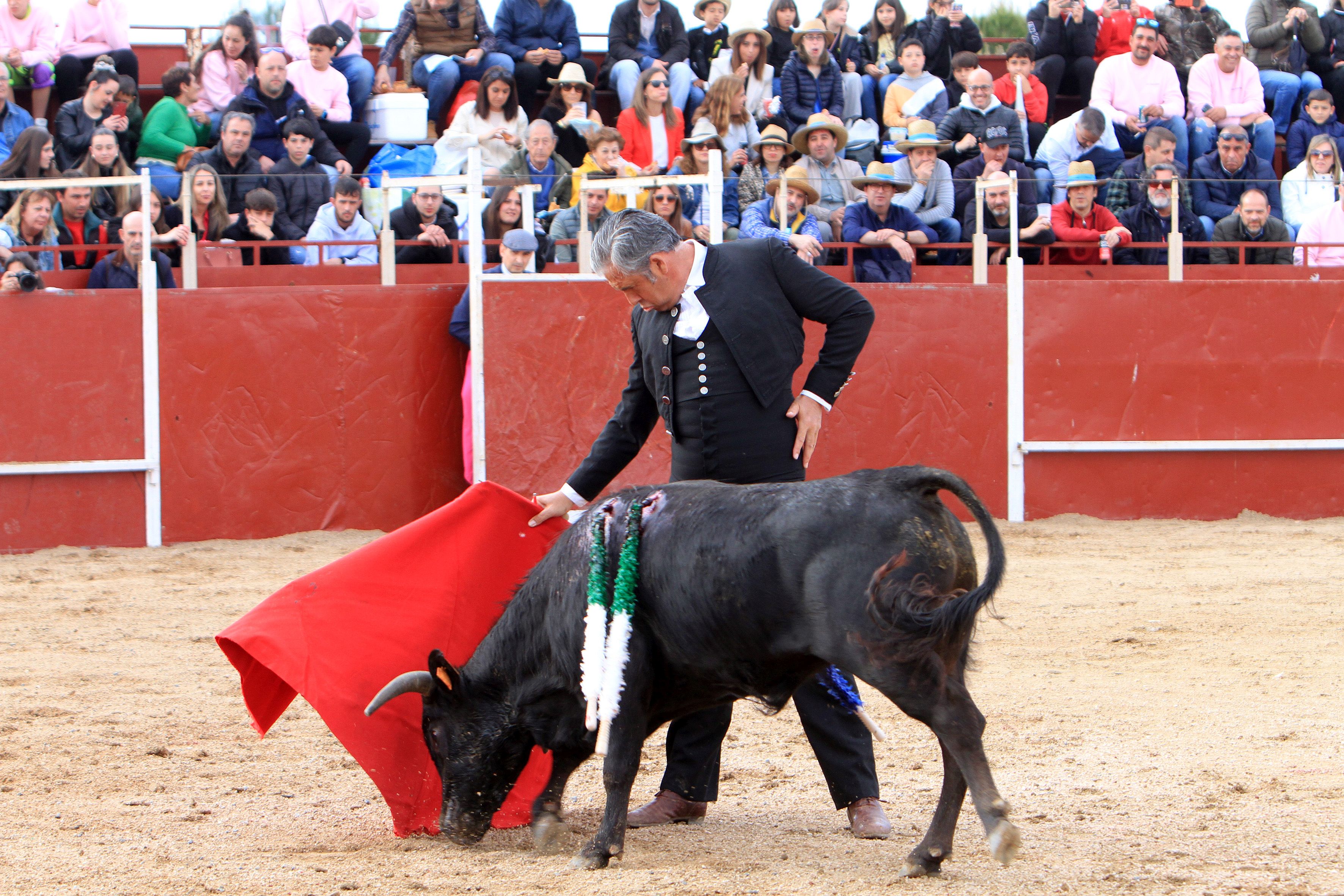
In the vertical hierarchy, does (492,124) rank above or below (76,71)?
below

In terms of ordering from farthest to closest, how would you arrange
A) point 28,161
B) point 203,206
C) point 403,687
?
point 203,206 < point 28,161 < point 403,687

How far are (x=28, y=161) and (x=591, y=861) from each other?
6530 mm

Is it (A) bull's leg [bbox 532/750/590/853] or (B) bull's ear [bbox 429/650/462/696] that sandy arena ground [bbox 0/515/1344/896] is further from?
(B) bull's ear [bbox 429/650/462/696]

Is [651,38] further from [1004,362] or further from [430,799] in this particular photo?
[430,799]

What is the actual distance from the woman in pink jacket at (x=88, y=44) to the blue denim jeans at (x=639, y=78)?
3.32 metres

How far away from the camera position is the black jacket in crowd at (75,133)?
8375 millimetres

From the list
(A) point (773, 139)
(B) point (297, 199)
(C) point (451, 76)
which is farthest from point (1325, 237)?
(B) point (297, 199)

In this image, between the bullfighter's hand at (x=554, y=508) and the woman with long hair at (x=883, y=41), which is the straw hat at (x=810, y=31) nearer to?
the woman with long hair at (x=883, y=41)

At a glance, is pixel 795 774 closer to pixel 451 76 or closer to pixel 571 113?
pixel 571 113

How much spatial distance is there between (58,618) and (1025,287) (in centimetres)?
543

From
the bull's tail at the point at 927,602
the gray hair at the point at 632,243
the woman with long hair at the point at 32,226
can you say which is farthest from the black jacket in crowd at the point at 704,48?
the bull's tail at the point at 927,602

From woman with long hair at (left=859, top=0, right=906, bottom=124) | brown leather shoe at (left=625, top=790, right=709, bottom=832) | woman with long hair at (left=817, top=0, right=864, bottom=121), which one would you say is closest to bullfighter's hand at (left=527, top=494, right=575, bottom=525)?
brown leather shoe at (left=625, top=790, right=709, bottom=832)

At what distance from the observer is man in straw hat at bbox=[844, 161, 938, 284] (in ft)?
27.8

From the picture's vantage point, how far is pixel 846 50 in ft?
34.8
